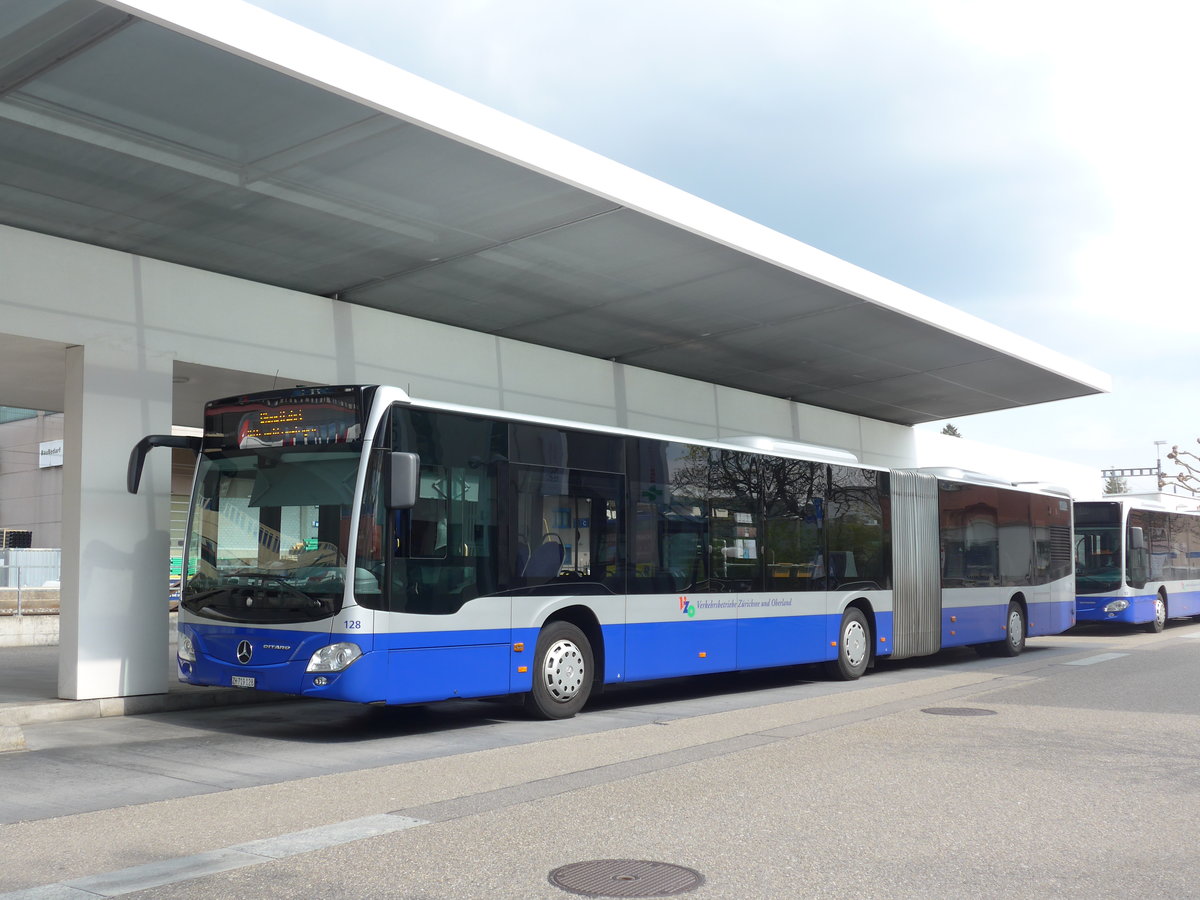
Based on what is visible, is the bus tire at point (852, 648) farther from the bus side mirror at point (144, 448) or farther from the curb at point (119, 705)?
the bus side mirror at point (144, 448)

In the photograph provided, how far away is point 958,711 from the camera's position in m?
12.4

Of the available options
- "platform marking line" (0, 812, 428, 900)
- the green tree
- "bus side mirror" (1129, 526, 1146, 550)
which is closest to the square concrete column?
"platform marking line" (0, 812, 428, 900)

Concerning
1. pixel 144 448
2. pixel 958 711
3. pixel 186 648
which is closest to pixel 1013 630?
pixel 958 711

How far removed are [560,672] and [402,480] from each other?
307 cm

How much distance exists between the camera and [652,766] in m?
8.98

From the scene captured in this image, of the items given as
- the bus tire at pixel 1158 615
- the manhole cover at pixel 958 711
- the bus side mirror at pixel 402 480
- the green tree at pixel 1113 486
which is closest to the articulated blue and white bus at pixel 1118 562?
the bus tire at pixel 1158 615

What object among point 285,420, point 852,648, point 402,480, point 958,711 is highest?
point 285,420

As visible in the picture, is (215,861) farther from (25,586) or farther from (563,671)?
(25,586)

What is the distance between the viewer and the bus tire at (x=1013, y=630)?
2072 centimetres

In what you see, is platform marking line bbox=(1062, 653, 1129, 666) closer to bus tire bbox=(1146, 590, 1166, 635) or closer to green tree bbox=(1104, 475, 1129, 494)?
bus tire bbox=(1146, 590, 1166, 635)

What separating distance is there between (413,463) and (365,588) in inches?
45.2

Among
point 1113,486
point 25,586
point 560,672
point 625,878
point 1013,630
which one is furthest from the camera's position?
point 1113,486

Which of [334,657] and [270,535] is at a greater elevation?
[270,535]

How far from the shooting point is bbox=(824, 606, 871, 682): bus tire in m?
16.4
